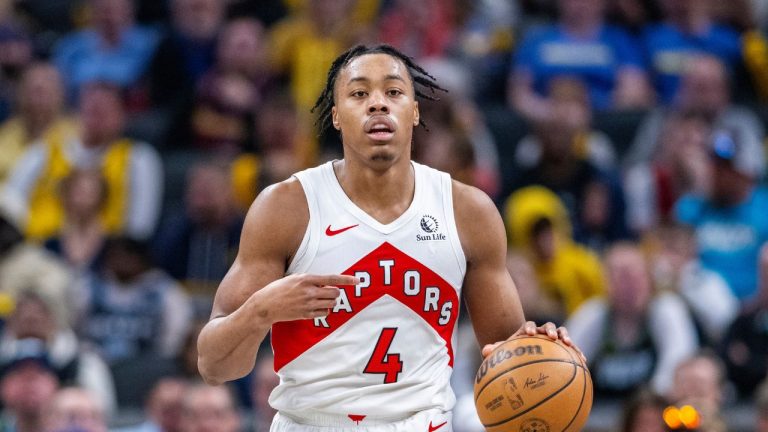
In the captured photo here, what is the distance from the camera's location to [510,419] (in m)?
5.00

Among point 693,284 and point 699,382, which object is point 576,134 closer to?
point 693,284

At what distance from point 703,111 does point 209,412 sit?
4736 millimetres

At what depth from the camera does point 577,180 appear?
1043cm

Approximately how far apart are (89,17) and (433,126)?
14.5ft

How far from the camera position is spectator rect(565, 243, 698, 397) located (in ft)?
29.8

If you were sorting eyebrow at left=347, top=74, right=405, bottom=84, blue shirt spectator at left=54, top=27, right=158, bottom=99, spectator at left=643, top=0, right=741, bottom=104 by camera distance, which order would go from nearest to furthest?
eyebrow at left=347, top=74, right=405, bottom=84
spectator at left=643, top=0, right=741, bottom=104
blue shirt spectator at left=54, top=27, right=158, bottom=99

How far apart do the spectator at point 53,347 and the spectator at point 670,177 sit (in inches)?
163

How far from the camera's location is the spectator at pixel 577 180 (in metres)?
10.3

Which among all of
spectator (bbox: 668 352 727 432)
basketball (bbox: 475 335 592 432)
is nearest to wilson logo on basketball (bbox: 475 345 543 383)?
basketball (bbox: 475 335 592 432)

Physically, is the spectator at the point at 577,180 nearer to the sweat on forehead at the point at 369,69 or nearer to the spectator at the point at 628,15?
the spectator at the point at 628,15

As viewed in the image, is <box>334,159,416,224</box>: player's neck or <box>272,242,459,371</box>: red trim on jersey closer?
<box>272,242,459,371</box>: red trim on jersey

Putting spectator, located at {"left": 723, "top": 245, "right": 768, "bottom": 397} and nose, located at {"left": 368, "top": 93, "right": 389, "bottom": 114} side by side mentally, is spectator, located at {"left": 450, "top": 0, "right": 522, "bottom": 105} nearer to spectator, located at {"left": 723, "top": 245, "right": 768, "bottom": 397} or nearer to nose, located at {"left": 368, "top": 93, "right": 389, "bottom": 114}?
spectator, located at {"left": 723, "top": 245, "right": 768, "bottom": 397}

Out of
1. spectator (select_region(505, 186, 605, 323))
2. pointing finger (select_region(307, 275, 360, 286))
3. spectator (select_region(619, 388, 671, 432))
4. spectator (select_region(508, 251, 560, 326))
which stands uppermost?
spectator (select_region(505, 186, 605, 323))

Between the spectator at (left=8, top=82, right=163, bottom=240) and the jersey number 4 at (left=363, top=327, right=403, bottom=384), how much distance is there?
5.95 meters
